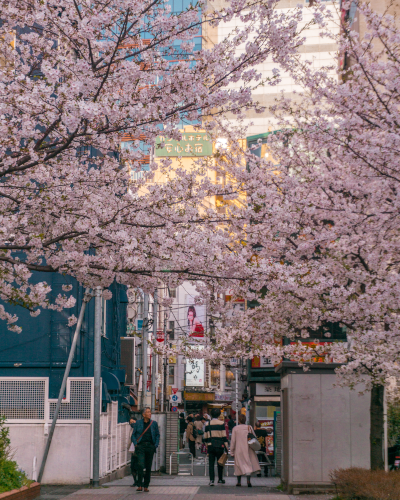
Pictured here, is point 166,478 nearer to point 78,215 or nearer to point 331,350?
point 331,350

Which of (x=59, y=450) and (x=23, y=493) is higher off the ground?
(x=23, y=493)

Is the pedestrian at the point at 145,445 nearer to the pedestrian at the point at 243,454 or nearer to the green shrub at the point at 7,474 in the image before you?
the pedestrian at the point at 243,454

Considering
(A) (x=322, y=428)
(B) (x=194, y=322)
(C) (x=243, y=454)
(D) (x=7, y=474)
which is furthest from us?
(B) (x=194, y=322)

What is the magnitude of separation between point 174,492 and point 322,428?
3.33 m

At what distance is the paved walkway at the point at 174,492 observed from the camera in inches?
471

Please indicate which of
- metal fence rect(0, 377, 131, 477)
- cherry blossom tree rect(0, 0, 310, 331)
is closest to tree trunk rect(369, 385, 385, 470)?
cherry blossom tree rect(0, 0, 310, 331)

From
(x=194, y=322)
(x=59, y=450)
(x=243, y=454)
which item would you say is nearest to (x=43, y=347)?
(x=59, y=450)

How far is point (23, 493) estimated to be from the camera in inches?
385

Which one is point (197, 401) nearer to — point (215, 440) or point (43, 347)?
point (43, 347)

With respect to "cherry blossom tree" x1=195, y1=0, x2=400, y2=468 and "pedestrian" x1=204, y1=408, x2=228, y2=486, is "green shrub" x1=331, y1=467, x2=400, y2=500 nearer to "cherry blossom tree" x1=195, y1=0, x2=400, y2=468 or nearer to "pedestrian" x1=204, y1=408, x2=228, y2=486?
"cherry blossom tree" x1=195, y1=0, x2=400, y2=468

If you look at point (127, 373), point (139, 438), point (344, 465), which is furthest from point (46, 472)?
point (127, 373)

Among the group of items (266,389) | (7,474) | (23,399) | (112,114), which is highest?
(112,114)

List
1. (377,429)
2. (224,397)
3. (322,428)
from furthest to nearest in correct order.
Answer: (224,397)
(322,428)
(377,429)

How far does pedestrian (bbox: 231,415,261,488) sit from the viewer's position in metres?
15.2
